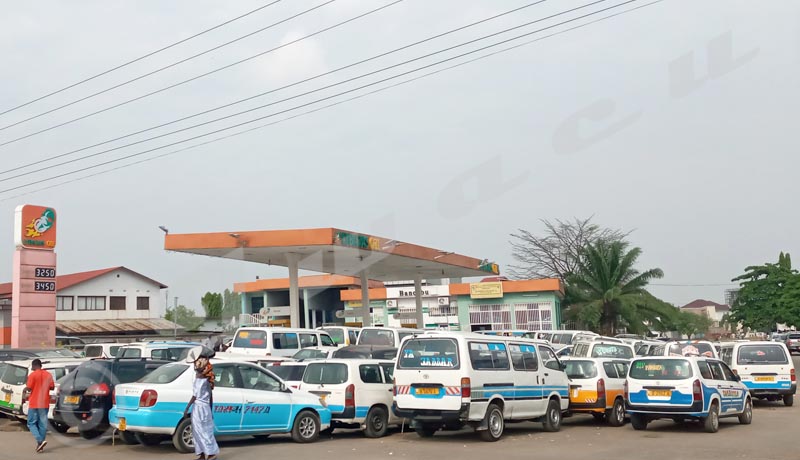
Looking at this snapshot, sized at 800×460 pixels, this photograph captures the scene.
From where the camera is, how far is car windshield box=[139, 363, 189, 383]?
1296 centimetres

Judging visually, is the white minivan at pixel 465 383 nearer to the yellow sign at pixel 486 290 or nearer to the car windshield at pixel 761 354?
the car windshield at pixel 761 354

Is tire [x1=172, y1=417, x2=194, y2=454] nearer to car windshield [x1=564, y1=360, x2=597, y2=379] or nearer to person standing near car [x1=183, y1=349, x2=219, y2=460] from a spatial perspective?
person standing near car [x1=183, y1=349, x2=219, y2=460]

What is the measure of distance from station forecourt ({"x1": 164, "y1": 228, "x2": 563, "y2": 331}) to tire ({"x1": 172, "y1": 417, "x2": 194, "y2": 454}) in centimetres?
1873

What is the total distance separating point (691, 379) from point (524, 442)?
12.5ft

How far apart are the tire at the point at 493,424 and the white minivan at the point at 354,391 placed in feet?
7.38

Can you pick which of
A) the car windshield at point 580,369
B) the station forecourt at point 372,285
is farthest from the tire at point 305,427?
the station forecourt at point 372,285

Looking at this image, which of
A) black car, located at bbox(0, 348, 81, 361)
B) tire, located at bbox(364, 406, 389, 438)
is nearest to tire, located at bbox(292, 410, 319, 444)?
tire, located at bbox(364, 406, 389, 438)

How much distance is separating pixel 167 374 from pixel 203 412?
1.44m

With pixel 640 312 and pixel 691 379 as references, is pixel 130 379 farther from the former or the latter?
pixel 640 312

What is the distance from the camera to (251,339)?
2383 cm

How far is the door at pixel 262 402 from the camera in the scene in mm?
13836

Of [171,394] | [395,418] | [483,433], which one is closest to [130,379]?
[171,394]

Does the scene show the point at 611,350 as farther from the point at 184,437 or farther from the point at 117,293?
the point at 117,293

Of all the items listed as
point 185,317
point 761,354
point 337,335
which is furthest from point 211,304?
point 761,354
